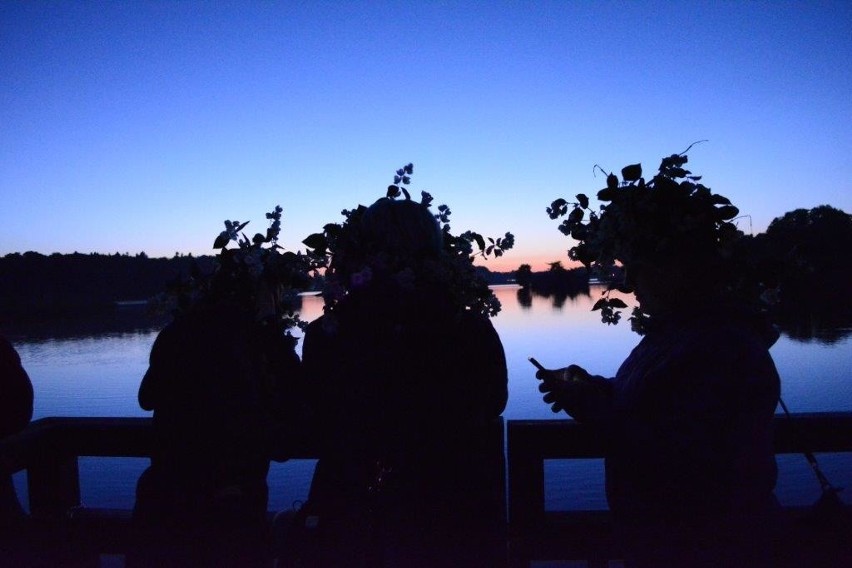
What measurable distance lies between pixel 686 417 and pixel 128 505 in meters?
9.50

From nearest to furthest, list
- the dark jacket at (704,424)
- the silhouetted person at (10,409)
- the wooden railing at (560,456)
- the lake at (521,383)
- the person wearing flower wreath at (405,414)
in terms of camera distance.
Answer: the dark jacket at (704,424)
the person wearing flower wreath at (405,414)
the wooden railing at (560,456)
the silhouetted person at (10,409)
the lake at (521,383)

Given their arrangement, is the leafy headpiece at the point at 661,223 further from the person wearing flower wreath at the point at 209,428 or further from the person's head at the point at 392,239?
the person wearing flower wreath at the point at 209,428

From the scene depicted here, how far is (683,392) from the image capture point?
180 cm

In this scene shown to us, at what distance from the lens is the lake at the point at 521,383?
9289 millimetres

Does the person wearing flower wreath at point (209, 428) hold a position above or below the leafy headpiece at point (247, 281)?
below

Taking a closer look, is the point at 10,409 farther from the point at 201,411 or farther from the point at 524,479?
the point at 524,479

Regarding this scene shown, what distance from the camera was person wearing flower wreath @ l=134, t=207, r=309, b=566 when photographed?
2.16 meters

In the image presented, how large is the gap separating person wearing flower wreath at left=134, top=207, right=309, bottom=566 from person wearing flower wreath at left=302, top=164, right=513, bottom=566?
272 mm

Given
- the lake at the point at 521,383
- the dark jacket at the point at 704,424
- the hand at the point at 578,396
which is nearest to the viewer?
the dark jacket at the point at 704,424

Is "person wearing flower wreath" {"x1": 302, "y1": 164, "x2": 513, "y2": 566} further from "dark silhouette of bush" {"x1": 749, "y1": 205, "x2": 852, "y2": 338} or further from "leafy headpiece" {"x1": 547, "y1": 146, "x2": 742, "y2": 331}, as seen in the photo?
"dark silhouette of bush" {"x1": 749, "y1": 205, "x2": 852, "y2": 338}

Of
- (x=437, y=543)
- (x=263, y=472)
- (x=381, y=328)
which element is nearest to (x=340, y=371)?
(x=381, y=328)

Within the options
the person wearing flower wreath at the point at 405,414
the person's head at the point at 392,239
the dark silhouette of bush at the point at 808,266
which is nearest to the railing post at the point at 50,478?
the person wearing flower wreath at the point at 405,414

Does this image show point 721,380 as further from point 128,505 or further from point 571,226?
point 128,505

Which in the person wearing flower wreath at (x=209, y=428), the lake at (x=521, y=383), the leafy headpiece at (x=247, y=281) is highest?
the leafy headpiece at (x=247, y=281)
